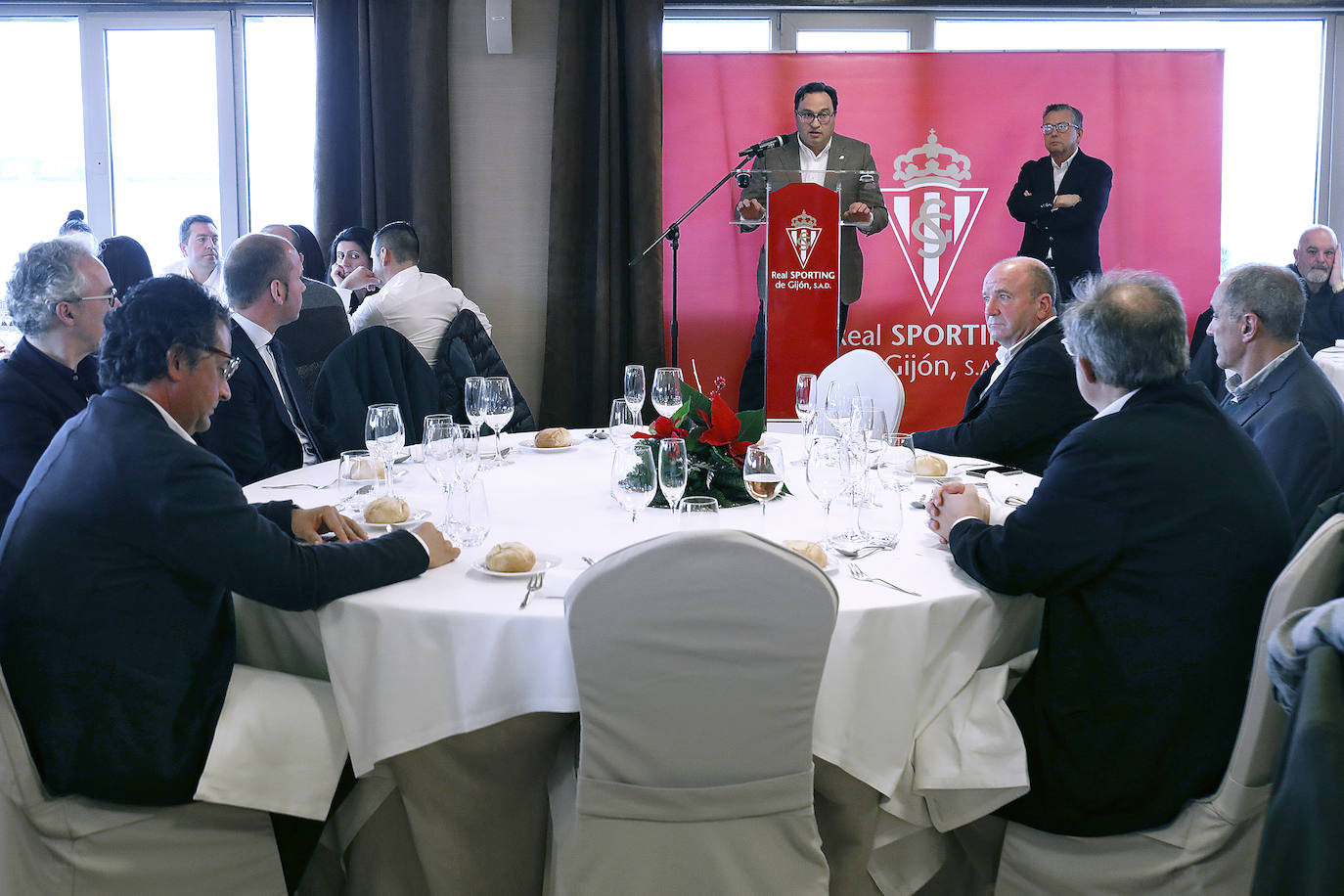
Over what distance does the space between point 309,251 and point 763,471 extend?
14.0 feet

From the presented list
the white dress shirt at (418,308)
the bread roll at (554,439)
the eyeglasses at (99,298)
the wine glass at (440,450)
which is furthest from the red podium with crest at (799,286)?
the eyeglasses at (99,298)

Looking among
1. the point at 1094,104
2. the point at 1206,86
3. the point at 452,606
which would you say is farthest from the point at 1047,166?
the point at 452,606

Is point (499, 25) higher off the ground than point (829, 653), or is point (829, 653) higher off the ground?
point (499, 25)

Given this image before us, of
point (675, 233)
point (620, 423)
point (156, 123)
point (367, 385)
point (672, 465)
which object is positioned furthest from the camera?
point (156, 123)

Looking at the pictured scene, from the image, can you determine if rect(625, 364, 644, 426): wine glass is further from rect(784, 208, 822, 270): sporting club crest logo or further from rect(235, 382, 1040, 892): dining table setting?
rect(784, 208, 822, 270): sporting club crest logo

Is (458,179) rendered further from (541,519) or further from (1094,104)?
(541,519)

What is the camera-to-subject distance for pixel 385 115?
5.82m

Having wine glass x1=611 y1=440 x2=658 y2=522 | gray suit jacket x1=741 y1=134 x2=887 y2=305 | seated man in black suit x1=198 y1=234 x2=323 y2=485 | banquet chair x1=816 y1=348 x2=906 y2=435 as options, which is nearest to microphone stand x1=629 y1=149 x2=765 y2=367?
gray suit jacket x1=741 y1=134 x2=887 y2=305

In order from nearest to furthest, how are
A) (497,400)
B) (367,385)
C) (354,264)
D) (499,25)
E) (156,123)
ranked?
(497,400), (367,385), (354,264), (499,25), (156,123)

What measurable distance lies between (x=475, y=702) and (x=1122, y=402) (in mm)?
1226

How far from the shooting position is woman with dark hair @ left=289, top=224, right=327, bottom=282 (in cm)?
553

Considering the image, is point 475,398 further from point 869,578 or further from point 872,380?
point 872,380

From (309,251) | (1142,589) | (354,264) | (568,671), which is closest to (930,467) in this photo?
(1142,589)

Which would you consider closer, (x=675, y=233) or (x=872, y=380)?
(x=872, y=380)
